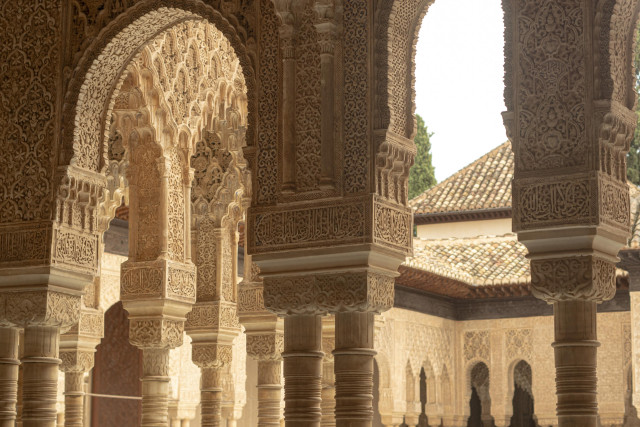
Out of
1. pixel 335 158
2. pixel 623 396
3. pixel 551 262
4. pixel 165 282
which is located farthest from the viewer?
pixel 623 396

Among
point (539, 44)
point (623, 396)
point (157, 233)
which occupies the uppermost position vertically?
point (539, 44)

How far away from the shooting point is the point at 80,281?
9664 mm

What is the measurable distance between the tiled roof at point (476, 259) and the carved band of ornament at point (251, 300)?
10367 mm

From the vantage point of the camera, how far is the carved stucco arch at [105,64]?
30.7 feet

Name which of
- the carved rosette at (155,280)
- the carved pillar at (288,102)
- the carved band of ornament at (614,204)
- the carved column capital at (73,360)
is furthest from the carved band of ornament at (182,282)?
the carved band of ornament at (614,204)

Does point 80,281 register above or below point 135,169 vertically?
below

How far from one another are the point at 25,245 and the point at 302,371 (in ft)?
8.63

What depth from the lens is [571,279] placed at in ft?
23.7

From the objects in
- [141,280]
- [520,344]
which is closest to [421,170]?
[520,344]

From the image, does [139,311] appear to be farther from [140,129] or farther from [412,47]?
[412,47]

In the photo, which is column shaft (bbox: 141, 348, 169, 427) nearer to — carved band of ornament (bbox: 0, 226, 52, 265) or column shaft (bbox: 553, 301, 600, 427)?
carved band of ornament (bbox: 0, 226, 52, 265)

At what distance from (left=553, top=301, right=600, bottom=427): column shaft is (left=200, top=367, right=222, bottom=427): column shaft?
20.0 ft

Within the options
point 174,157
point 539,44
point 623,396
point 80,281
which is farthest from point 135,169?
point 623,396

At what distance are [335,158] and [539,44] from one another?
5.32 ft
